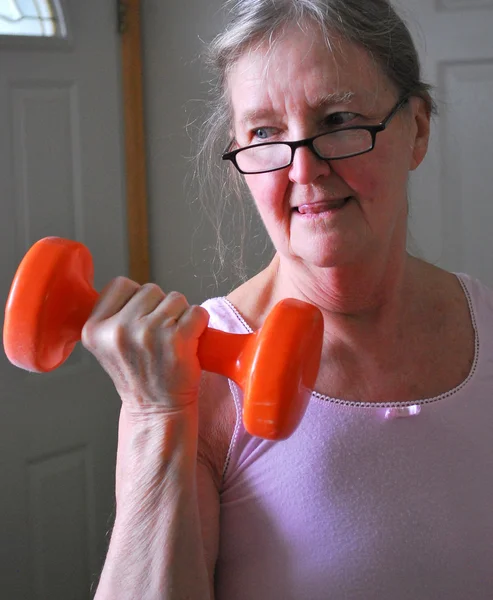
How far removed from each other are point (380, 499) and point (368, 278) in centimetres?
34

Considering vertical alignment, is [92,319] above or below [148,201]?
below

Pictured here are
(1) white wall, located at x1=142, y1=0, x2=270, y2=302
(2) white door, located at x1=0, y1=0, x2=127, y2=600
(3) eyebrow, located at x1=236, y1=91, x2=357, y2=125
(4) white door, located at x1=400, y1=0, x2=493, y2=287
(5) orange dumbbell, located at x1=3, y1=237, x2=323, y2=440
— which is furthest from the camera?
(1) white wall, located at x1=142, y1=0, x2=270, y2=302

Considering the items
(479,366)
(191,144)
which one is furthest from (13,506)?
(479,366)

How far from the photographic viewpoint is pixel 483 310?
3.95 feet

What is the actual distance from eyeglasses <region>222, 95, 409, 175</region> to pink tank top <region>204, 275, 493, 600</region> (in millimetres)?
335

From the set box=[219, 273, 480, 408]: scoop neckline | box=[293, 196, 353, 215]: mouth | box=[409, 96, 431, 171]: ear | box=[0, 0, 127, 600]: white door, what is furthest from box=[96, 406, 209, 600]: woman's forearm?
box=[0, 0, 127, 600]: white door

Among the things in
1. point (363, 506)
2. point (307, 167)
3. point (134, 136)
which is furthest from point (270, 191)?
point (134, 136)

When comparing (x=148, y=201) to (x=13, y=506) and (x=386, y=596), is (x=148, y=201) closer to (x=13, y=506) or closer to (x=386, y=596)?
(x=13, y=506)

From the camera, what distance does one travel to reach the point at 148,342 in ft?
2.73

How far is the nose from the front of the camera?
36.8 inches

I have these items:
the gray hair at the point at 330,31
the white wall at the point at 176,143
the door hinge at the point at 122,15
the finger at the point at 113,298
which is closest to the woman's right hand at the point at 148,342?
the finger at the point at 113,298

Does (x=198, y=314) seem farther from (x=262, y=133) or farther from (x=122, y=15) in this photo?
(x=122, y=15)

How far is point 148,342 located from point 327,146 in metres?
0.37

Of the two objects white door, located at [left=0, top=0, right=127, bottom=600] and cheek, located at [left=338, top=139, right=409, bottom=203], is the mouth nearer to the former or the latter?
cheek, located at [left=338, top=139, right=409, bottom=203]
